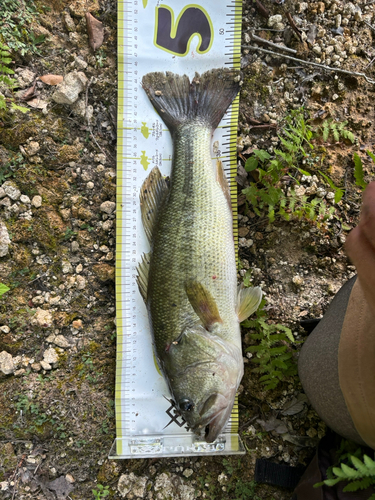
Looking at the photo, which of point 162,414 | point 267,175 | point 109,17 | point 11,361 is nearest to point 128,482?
point 162,414

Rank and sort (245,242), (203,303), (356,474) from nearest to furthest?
(356,474) → (203,303) → (245,242)

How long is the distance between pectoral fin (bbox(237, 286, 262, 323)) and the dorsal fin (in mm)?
973

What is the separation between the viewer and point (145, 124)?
3.27 m

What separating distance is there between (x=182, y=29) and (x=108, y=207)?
190cm

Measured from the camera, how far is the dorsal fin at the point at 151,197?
2967 mm

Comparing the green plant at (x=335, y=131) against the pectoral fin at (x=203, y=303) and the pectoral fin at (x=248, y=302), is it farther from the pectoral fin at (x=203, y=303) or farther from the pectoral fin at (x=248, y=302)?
the pectoral fin at (x=203, y=303)

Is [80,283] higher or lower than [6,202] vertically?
lower

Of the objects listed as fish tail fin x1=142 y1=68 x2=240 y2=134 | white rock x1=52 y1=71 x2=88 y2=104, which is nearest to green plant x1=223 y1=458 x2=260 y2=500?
fish tail fin x1=142 y1=68 x2=240 y2=134

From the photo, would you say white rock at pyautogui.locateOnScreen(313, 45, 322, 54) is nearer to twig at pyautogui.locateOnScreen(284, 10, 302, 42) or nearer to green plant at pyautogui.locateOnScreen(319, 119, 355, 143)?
twig at pyautogui.locateOnScreen(284, 10, 302, 42)

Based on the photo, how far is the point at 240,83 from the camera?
10.6 ft

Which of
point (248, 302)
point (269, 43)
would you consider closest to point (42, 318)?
point (248, 302)

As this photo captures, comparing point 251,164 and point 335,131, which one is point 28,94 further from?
point 335,131

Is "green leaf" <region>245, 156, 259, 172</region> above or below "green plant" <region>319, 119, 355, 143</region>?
below

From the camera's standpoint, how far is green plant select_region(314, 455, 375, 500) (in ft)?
6.05
